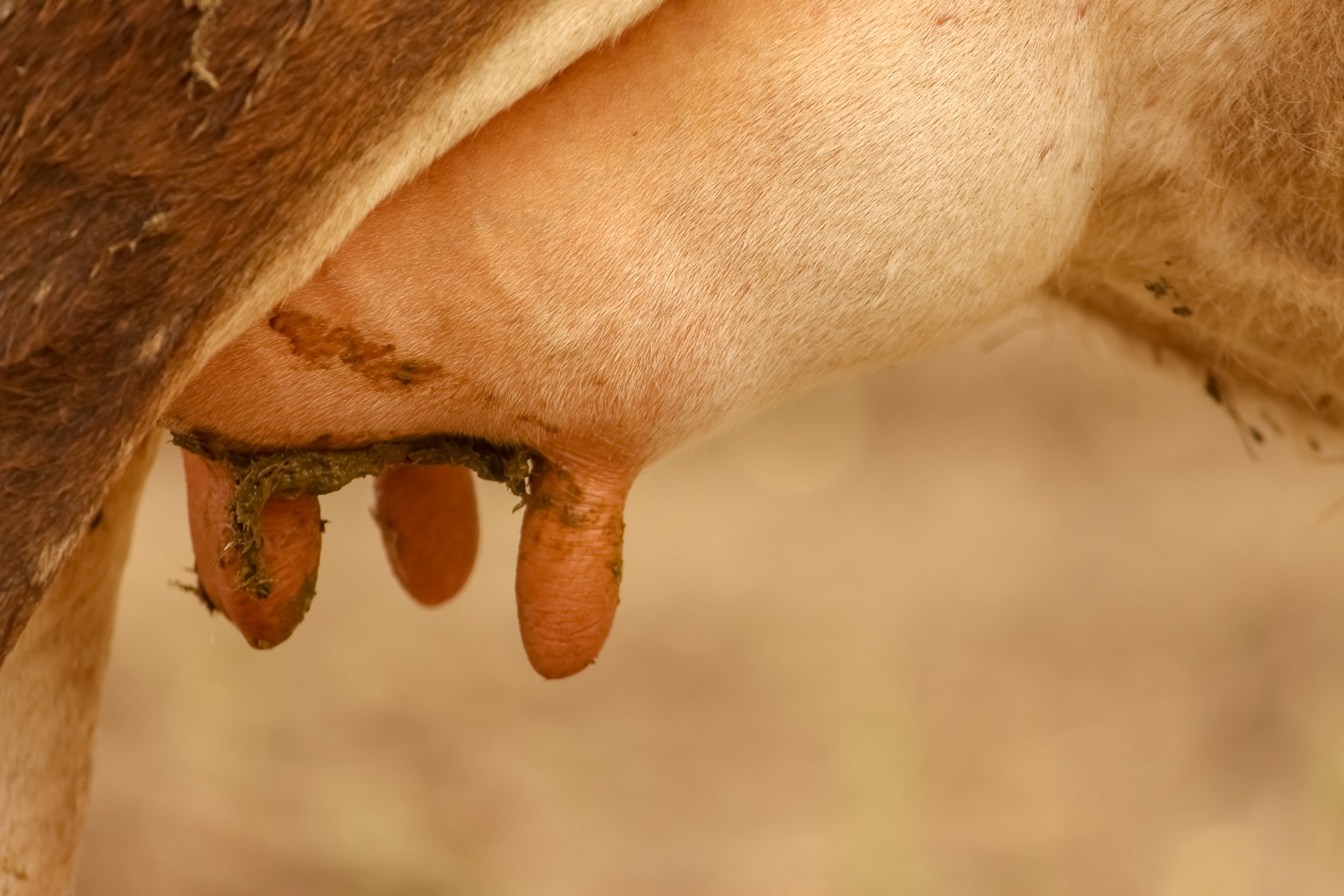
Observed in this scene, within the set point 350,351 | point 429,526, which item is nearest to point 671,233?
point 350,351

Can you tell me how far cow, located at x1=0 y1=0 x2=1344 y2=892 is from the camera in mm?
Result: 596

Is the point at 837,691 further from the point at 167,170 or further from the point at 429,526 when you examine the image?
the point at 167,170

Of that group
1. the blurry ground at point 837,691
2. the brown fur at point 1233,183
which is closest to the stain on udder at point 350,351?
the brown fur at point 1233,183

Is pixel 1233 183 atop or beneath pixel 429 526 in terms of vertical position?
atop

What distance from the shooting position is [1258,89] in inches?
32.4

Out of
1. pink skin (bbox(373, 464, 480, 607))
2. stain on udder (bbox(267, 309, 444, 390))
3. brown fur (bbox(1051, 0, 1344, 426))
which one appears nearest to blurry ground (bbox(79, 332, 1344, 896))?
brown fur (bbox(1051, 0, 1344, 426))

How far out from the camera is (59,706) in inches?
38.3

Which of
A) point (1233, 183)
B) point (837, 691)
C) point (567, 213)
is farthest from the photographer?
point (837, 691)

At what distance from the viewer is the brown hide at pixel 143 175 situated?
22.9 inches

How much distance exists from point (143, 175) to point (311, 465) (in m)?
0.21

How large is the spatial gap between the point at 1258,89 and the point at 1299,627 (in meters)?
1.32

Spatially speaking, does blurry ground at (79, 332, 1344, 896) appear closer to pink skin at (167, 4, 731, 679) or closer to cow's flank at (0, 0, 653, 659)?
pink skin at (167, 4, 731, 679)

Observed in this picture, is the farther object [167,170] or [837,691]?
[837,691]

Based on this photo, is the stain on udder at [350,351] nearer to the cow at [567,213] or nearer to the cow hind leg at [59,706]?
the cow at [567,213]
